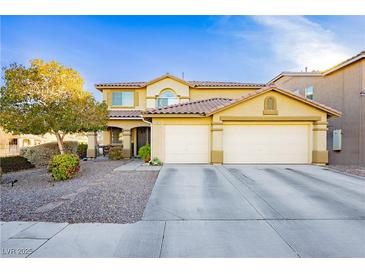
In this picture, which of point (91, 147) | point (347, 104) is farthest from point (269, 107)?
point (91, 147)

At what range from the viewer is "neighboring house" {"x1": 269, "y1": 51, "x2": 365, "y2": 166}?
483 inches

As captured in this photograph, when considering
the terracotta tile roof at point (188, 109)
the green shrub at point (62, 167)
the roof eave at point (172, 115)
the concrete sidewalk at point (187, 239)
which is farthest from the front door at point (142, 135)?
the concrete sidewalk at point (187, 239)

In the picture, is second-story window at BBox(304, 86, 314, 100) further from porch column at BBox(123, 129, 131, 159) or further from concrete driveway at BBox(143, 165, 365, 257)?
porch column at BBox(123, 129, 131, 159)

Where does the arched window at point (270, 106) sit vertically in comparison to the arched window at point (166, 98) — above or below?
below

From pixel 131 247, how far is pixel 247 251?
194 cm

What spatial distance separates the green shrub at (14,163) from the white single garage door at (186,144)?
888cm

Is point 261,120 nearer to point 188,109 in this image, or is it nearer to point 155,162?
Answer: point 188,109

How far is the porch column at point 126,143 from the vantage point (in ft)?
56.1

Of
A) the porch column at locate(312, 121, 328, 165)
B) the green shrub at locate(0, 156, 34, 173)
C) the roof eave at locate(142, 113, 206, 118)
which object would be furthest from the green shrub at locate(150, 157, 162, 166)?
the porch column at locate(312, 121, 328, 165)

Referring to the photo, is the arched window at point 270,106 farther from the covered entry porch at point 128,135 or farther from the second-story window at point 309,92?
the covered entry porch at point 128,135

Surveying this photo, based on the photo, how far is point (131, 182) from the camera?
319 inches

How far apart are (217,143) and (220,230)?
26.7 feet

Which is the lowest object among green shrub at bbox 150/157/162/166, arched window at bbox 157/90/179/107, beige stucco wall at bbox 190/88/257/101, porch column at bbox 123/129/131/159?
green shrub at bbox 150/157/162/166

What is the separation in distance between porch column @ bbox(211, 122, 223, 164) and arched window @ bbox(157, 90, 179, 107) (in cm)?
715
